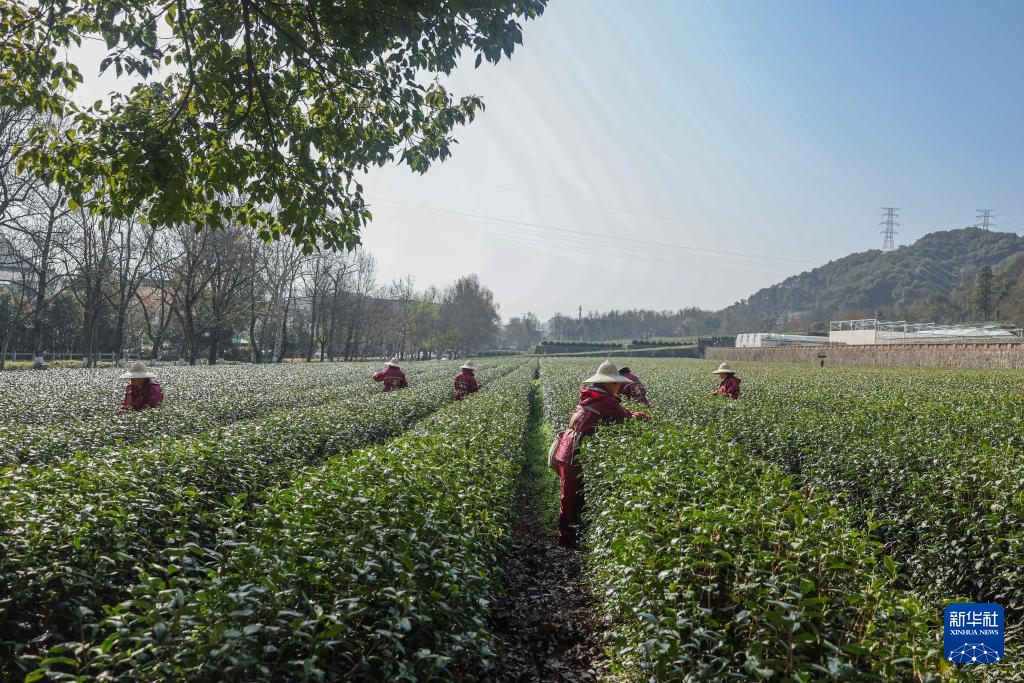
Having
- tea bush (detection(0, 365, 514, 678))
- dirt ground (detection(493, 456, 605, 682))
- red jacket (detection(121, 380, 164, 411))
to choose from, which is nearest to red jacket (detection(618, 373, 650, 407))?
dirt ground (detection(493, 456, 605, 682))

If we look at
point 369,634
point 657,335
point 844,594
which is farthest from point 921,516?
point 657,335

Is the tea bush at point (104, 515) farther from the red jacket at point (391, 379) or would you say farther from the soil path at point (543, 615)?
the red jacket at point (391, 379)

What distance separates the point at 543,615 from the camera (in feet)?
17.2

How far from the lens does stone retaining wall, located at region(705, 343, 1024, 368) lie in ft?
83.9

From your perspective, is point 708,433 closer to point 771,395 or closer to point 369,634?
point 369,634

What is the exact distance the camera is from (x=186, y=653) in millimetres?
2168

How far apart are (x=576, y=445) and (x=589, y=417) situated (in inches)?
15.8

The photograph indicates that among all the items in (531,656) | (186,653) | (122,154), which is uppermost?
(122,154)

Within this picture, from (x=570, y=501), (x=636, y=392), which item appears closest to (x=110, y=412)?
(x=570, y=501)

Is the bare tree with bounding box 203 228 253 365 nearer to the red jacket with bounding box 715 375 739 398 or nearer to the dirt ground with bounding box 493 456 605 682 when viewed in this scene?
Answer: the red jacket with bounding box 715 375 739 398

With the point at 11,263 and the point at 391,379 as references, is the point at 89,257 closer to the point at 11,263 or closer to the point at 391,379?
the point at 11,263

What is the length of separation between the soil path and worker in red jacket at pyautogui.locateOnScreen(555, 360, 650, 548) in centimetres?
35

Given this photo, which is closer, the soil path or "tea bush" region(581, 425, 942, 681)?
"tea bush" region(581, 425, 942, 681)

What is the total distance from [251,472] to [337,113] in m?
4.18
